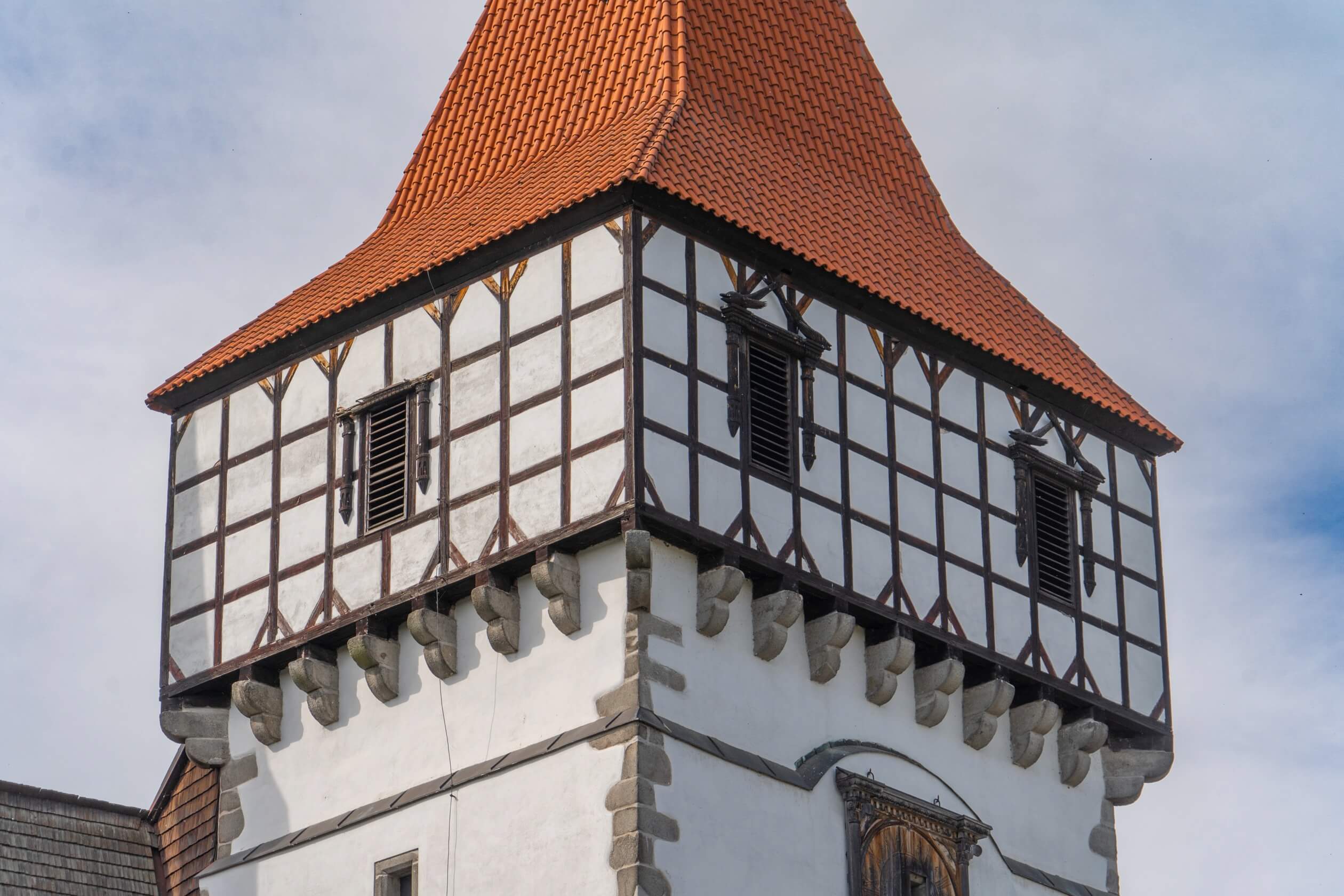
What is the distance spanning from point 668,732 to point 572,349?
3502 mm

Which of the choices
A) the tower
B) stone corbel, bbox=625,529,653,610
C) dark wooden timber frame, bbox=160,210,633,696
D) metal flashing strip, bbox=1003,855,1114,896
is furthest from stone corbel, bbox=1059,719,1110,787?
dark wooden timber frame, bbox=160,210,633,696

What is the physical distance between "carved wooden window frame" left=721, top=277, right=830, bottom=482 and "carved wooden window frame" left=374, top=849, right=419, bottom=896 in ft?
14.6

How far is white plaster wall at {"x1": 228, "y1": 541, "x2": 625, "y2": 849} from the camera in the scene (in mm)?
27672

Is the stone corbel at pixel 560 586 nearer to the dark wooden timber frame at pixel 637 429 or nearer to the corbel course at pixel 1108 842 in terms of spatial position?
the dark wooden timber frame at pixel 637 429

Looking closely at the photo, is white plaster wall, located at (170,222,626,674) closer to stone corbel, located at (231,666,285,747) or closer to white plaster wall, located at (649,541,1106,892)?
stone corbel, located at (231,666,285,747)

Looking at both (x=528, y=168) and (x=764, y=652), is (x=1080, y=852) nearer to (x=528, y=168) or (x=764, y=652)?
(x=764, y=652)

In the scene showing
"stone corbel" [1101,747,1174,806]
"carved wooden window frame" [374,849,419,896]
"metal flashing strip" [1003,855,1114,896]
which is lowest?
"carved wooden window frame" [374,849,419,896]

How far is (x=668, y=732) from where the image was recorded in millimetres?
27141

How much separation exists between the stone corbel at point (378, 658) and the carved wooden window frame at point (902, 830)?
13.0ft

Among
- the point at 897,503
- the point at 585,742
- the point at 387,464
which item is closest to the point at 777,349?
the point at 897,503

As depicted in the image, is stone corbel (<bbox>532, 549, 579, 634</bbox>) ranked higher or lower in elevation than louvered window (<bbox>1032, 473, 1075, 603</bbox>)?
lower

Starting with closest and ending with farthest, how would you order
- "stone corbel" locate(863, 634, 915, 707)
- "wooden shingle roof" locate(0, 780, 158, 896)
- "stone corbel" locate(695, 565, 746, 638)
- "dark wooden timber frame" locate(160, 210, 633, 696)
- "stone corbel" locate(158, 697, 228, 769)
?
A: "stone corbel" locate(695, 565, 746, 638) < "dark wooden timber frame" locate(160, 210, 633, 696) < "stone corbel" locate(863, 634, 915, 707) < "stone corbel" locate(158, 697, 228, 769) < "wooden shingle roof" locate(0, 780, 158, 896)

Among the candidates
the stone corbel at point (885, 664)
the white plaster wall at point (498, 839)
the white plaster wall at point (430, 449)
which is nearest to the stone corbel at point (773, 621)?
the stone corbel at point (885, 664)

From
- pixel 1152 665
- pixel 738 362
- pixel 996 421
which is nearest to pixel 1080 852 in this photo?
pixel 1152 665
